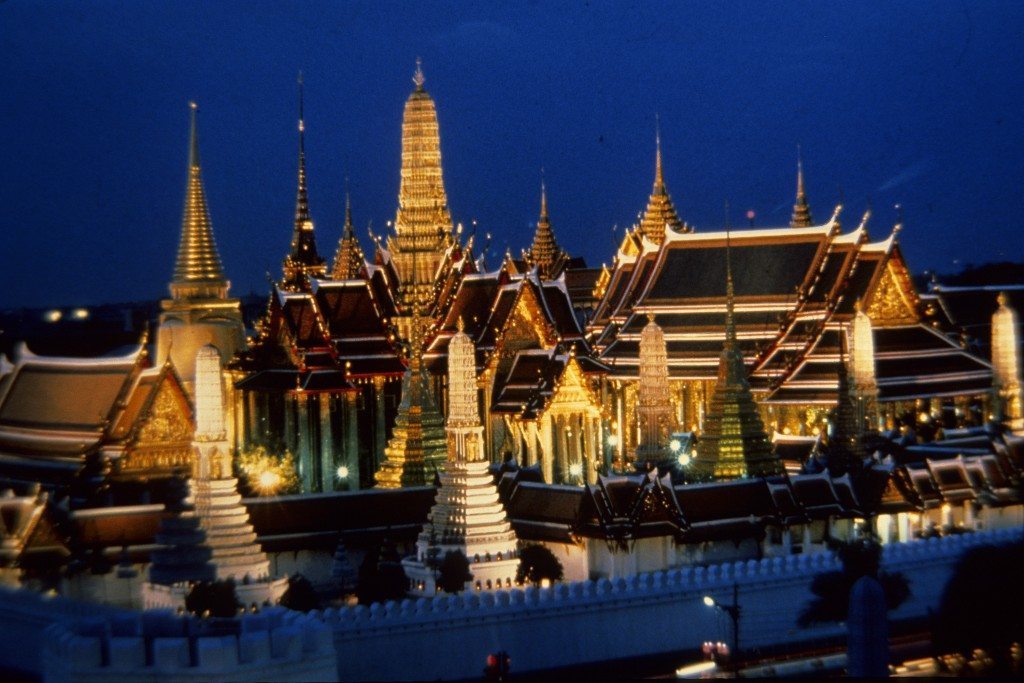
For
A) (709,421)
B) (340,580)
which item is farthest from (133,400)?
(709,421)

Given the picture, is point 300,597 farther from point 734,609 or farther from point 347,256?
point 347,256

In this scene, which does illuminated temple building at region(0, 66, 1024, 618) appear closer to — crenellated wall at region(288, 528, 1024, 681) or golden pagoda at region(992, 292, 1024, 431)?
golden pagoda at region(992, 292, 1024, 431)

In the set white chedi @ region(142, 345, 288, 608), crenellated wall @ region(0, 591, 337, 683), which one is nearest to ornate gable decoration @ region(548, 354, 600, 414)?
white chedi @ region(142, 345, 288, 608)

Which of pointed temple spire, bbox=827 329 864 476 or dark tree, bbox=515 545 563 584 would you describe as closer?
dark tree, bbox=515 545 563 584

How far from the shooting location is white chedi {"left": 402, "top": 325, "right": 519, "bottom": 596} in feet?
62.5

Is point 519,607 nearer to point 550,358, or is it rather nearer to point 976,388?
point 550,358

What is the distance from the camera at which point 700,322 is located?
31.0m

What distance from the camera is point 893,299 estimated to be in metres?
30.3

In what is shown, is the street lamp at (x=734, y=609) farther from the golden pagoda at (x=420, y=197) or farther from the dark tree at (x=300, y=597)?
the golden pagoda at (x=420, y=197)

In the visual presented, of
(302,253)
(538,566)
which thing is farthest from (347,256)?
(538,566)

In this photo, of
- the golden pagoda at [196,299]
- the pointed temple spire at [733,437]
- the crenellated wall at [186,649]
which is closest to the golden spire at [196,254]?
the golden pagoda at [196,299]

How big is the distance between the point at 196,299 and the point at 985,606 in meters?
13.4

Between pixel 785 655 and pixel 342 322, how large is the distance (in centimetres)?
1096

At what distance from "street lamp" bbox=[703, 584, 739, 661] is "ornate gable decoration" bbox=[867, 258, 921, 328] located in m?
12.5
